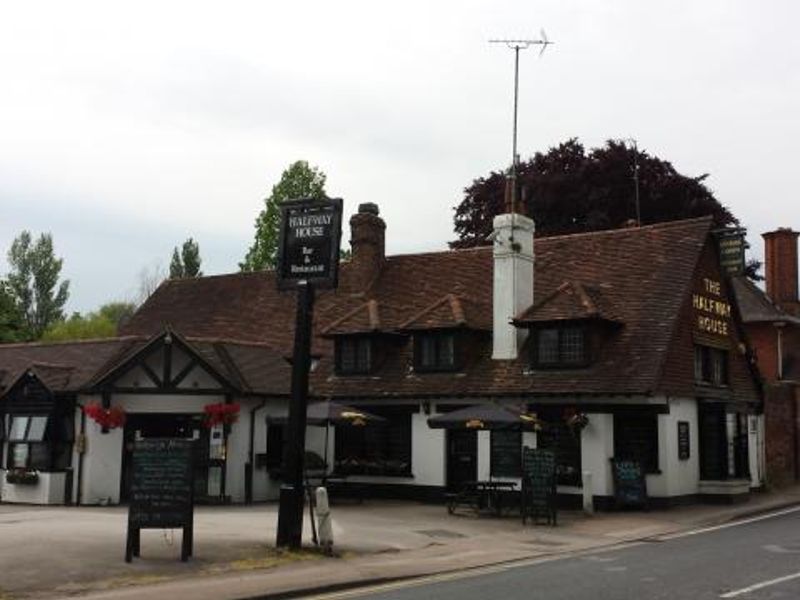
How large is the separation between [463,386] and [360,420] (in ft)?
12.4

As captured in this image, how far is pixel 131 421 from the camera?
2528 cm

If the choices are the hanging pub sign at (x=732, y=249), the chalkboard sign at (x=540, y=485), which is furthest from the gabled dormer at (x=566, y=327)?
the hanging pub sign at (x=732, y=249)

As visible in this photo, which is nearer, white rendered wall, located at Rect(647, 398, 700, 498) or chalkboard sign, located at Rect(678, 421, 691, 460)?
white rendered wall, located at Rect(647, 398, 700, 498)

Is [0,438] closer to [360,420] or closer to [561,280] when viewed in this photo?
[360,420]

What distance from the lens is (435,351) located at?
92.2 ft

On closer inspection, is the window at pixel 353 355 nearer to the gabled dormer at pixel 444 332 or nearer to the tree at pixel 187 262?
the gabled dormer at pixel 444 332

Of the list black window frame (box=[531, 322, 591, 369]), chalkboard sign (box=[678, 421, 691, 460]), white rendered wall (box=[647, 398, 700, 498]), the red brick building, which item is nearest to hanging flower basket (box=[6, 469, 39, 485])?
black window frame (box=[531, 322, 591, 369])

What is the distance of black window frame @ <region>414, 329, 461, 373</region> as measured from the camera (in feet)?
90.8

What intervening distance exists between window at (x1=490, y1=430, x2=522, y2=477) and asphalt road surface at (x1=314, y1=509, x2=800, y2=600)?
8.36m

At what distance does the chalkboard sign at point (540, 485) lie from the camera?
21.2 meters

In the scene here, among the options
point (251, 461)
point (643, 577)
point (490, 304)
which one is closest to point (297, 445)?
point (643, 577)

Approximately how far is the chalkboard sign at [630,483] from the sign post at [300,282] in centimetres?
1060

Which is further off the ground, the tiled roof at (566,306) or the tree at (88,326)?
the tree at (88,326)

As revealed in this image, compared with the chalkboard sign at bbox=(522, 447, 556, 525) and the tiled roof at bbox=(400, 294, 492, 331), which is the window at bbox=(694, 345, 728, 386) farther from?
the chalkboard sign at bbox=(522, 447, 556, 525)
